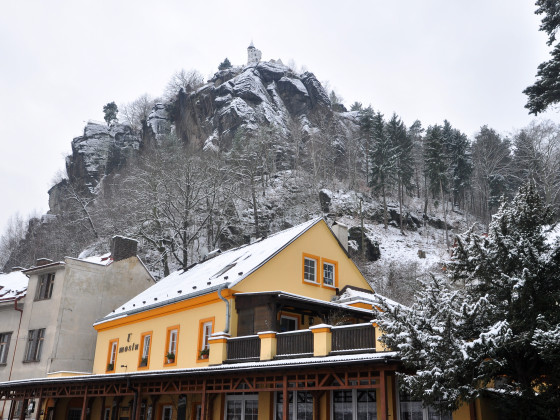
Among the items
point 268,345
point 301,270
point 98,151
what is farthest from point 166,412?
point 98,151

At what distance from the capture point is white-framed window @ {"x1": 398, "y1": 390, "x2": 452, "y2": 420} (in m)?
13.4

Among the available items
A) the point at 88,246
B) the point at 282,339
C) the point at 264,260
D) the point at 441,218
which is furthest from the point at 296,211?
the point at 282,339

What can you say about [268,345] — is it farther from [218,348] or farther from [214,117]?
[214,117]

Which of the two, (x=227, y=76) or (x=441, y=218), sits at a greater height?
(x=227, y=76)

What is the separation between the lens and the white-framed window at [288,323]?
20.3 meters

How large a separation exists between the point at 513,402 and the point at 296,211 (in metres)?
42.5

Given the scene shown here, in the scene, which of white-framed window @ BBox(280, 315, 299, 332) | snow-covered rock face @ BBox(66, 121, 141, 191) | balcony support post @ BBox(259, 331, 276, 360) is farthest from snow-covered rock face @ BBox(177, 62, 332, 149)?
balcony support post @ BBox(259, 331, 276, 360)

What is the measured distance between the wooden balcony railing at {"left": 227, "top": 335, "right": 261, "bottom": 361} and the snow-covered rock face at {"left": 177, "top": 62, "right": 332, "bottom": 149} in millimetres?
52399

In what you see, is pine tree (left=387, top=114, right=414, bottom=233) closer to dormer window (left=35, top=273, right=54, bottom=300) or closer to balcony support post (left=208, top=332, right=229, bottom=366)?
dormer window (left=35, top=273, right=54, bottom=300)

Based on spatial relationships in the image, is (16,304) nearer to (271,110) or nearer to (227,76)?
(271,110)

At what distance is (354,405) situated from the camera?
15.1m

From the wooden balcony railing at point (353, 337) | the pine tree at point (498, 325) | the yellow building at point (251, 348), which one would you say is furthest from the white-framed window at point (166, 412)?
the pine tree at point (498, 325)

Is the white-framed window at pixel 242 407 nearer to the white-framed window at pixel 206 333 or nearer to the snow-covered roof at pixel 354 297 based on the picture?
the white-framed window at pixel 206 333

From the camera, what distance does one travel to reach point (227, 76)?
281ft
